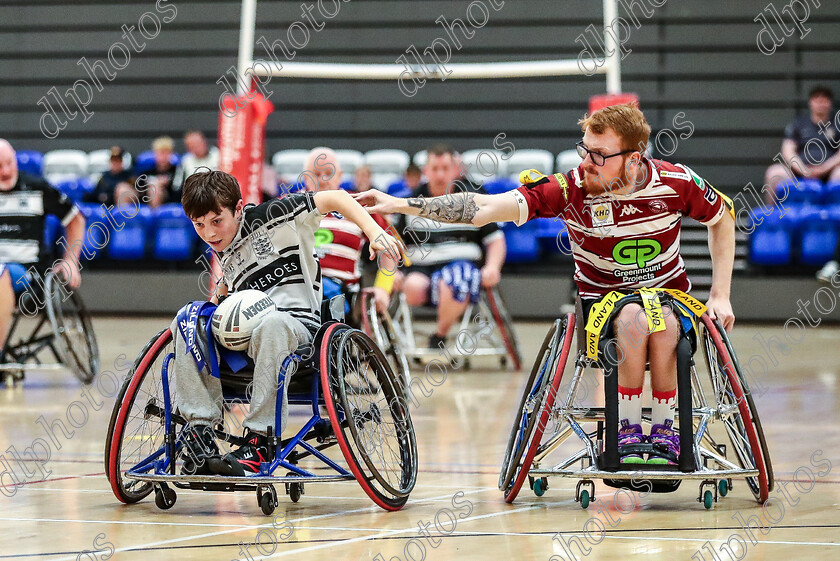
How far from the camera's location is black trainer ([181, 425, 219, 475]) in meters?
3.00

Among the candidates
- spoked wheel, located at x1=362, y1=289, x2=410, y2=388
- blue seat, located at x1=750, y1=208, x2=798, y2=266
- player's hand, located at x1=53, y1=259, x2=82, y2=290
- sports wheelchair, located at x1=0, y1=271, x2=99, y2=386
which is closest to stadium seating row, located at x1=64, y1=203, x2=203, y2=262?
sports wheelchair, located at x1=0, y1=271, x2=99, y2=386

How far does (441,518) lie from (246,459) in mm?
507

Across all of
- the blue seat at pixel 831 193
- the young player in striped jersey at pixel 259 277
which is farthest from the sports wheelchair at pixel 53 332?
the blue seat at pixel 831 193

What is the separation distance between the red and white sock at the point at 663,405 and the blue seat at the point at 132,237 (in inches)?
319

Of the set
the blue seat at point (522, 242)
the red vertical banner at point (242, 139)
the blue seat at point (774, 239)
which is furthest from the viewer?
the blue seat at point (522, 242)

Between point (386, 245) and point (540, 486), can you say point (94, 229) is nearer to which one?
point (540, 486)

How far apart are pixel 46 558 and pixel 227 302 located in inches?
32.2

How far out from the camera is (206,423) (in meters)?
3.07

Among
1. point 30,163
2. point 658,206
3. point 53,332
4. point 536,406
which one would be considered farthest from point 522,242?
point 536,406

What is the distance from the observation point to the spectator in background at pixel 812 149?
9570 millimetres

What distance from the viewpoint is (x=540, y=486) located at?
329cm

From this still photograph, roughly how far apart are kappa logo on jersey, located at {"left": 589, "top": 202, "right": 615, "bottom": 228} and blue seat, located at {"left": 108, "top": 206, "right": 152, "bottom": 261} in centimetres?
798

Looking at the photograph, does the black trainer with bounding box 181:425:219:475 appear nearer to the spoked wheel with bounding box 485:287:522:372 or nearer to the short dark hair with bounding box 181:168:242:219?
the short dark hair with bounding box 181:168:242:219

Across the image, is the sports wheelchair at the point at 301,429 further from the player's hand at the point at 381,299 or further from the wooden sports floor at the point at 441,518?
the player's hand at the point at 381,299
